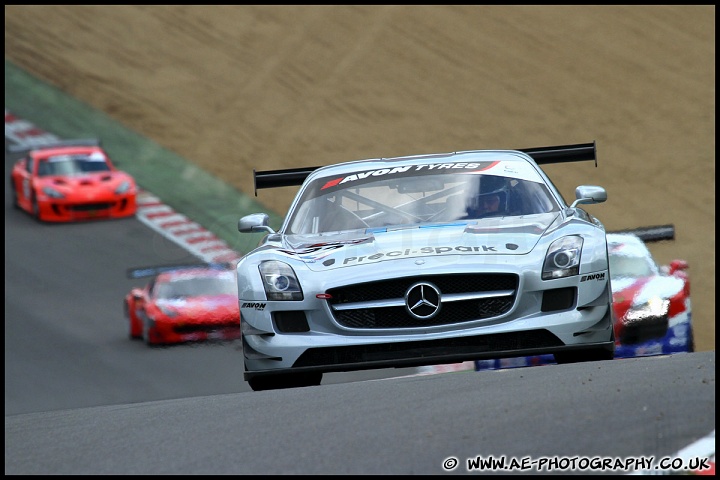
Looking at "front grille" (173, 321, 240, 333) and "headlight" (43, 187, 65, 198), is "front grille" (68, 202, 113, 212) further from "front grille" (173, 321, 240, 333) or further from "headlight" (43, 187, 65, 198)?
"front grille" (173, 321, 240, 333)

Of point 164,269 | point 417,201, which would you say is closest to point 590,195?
point 417,201

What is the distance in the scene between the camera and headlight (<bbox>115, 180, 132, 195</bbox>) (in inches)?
876

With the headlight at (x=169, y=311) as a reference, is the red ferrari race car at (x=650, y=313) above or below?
above

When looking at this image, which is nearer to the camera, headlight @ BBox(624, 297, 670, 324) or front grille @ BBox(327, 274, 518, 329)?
front grille @ BBox(327, 274, 518, 329)

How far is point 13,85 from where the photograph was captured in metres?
28.9

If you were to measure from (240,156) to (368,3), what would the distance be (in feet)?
26.7

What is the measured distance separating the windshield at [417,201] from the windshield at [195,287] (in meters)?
7.72

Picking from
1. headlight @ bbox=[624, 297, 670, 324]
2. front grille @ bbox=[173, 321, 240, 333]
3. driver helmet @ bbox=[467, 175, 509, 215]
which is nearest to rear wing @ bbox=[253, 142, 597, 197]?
driver helmet @ bbox=[467, 175, 509, 215]

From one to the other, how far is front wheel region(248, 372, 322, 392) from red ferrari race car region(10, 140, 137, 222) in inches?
584

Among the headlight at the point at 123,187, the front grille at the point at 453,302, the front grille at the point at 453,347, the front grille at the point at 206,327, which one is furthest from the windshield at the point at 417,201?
the headlight at the point at 123,187

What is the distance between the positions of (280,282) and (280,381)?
632 mm

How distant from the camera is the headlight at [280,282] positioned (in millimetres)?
7355

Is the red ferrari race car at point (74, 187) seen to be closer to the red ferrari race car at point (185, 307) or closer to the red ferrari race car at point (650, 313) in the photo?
the red ferrari race car at point (185, 307)

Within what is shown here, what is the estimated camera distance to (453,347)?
7.17 metres
